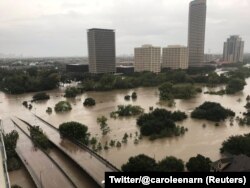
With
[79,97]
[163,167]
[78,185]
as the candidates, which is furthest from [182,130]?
[79,97]

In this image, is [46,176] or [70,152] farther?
[70,152]

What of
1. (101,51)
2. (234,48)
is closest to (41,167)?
(101,51)

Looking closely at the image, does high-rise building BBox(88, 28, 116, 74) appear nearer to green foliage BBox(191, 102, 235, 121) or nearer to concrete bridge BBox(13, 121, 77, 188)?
green foliage BBox(191, 102, 235, 121)

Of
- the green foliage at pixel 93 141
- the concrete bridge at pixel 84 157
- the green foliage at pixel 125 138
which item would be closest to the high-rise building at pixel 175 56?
the green foliage at pixel 125 138

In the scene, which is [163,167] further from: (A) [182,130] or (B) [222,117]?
(B) [222,117]

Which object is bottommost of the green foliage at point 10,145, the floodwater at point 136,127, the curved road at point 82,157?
the floodwater at point 136,127

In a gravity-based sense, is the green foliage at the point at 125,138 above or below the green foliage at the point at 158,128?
below

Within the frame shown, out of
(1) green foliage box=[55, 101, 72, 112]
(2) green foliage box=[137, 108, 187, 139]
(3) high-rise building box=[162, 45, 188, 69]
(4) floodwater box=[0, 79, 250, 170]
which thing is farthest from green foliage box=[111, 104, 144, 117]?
(3) high-rise building box=[162, 45, 188, 69]

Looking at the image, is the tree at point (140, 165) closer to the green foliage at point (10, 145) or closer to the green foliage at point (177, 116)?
the green foliage at point (10, 145)
